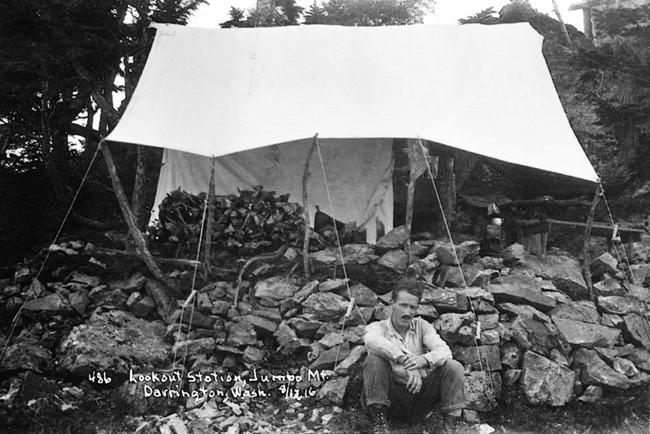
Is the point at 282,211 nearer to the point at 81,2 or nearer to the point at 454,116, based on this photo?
the point at 454,116

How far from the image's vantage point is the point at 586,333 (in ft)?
16.6

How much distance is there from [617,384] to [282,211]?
399 cm

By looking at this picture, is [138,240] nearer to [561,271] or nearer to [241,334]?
[241,334]

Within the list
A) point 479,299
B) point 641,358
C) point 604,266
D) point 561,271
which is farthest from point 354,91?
point 641,358

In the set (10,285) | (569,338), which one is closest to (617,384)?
(569,338)

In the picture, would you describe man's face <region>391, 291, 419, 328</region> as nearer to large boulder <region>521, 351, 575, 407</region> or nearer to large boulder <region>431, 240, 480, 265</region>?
large boulder <region>521, 351, 575, 407</region>

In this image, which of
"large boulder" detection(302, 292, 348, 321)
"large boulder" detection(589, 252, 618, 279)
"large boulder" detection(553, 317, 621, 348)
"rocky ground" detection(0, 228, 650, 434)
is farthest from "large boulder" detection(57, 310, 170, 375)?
"large boulder" detection(589, 252, 618, 279)

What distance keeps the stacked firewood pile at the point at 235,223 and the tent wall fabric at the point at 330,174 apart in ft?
1.02

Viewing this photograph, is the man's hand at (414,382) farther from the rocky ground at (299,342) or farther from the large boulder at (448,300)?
the large boulder at (448,300)

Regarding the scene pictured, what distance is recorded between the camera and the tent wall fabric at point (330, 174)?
691 cm

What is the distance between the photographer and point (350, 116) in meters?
5.88

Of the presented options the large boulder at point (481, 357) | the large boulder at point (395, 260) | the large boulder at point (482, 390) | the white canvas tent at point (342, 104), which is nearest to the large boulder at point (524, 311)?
the large boulder at point (481, 357)

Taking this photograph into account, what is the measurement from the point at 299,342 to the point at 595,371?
108 inches

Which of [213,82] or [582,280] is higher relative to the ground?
[213,82]
